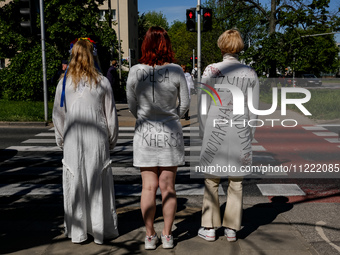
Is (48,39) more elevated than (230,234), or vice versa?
(48,39)

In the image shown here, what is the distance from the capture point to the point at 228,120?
3814mm

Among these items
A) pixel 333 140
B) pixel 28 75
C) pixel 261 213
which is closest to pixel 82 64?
pixel 261 213

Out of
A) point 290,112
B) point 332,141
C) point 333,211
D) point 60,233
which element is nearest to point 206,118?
point 60,233

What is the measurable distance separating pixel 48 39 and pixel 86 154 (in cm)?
2062

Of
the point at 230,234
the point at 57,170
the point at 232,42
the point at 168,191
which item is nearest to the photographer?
the point at 168,191

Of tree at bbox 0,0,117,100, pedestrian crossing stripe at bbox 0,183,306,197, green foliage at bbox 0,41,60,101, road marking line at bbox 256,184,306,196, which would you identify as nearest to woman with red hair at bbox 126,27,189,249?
pedestrian crossing stripe at bbox 0,183,306,197

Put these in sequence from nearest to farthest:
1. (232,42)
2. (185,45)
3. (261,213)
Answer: (232,42)
(261,213)
(185,45)

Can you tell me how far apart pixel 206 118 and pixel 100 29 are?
20100 millimetres

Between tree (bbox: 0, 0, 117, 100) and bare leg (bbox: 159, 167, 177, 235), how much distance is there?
60.9 feet

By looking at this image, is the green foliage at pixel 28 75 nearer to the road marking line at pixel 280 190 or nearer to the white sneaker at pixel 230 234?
the road marking line at pixel 280 190

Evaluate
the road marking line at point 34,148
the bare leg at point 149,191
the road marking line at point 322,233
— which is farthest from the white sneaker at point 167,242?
the road marking line at point 34,148

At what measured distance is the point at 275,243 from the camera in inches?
151

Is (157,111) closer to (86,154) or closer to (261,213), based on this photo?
(86,154)

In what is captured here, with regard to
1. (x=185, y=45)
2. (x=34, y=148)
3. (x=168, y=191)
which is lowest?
(x=34, y=148)
